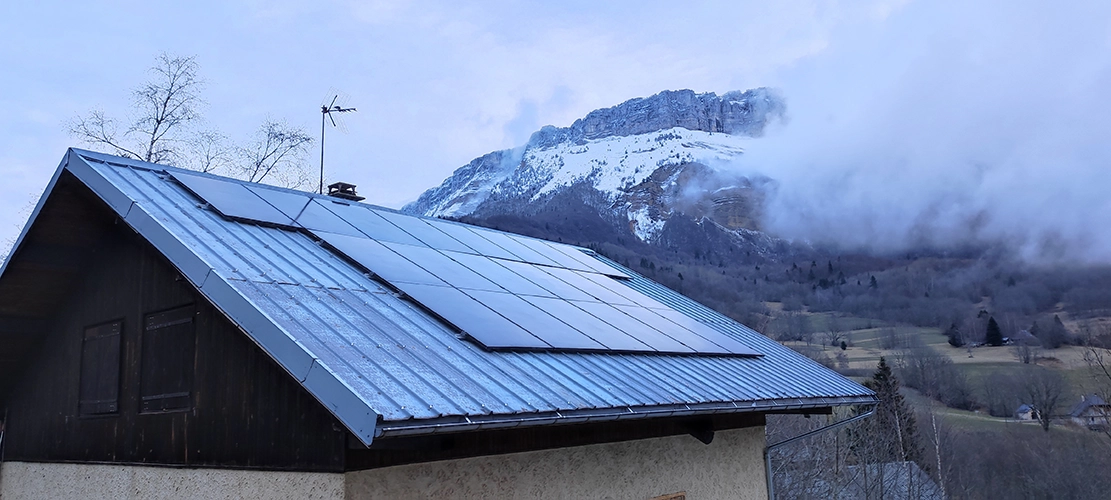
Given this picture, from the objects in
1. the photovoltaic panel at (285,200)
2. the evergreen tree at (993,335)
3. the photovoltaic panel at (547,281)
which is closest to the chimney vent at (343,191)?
the photovoltaic panel at (285,200)

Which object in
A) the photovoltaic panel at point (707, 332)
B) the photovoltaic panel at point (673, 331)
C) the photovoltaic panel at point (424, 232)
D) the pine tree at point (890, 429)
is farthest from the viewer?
the pine tree at point (890, 429)

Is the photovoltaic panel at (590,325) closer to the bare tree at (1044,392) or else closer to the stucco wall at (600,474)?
the stucco wall at (600,474)

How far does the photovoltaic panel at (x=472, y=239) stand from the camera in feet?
34.8

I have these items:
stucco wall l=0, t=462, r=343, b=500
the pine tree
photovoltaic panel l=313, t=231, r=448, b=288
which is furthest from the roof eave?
the pine tree

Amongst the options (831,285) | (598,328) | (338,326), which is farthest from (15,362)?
(831,285)

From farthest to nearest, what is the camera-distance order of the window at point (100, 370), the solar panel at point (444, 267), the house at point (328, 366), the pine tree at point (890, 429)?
the pine tree at point (890, 429)
the solar panel at point (444, 267)
the window at point (100, 370)
the house at point (328, 366)

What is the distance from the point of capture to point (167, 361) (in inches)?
277

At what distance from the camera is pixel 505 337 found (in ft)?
21.6

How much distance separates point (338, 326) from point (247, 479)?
1.36m

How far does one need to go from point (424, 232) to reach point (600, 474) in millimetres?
4831

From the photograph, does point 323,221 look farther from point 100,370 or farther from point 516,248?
point 516,248

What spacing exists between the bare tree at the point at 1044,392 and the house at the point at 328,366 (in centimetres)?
5702

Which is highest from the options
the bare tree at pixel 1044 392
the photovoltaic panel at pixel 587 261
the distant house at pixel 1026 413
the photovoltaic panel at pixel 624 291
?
the photovoltaic panel at pixel 587 261

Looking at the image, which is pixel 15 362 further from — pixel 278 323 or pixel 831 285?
pixel 831 285
